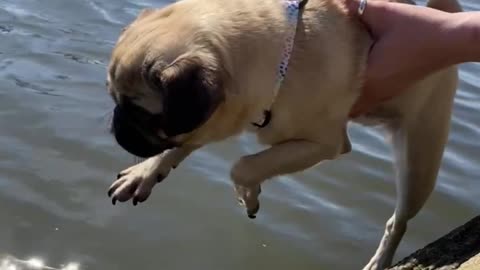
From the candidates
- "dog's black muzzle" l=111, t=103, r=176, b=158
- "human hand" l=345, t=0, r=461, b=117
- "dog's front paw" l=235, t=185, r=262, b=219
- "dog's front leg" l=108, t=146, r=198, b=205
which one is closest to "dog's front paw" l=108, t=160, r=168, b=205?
"dog's front leg" l=108, t=146, r=198, b=205

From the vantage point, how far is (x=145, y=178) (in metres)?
3.94

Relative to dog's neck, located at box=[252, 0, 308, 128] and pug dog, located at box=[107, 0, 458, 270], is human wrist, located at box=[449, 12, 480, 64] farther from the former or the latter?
dog's neck, located at box=[252, 0, 308, 128]

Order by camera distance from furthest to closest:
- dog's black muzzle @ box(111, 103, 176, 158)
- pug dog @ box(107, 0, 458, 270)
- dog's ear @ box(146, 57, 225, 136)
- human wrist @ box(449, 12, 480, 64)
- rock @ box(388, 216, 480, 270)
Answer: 1. human wrist @ box(449, 12, 480, 64)
2. rock @ box(388, 216, 480, 270)
3. dog's black muzzle @ box(111, 103, 176, 158)
4. pug dog @ box(107, 0, 458, 270)
5. dog's ear @ box(146, 57, 225, 136)

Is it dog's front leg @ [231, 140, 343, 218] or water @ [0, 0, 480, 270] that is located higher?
dog's front leg @ [231, 140, 343, 218]

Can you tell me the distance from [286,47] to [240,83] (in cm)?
27

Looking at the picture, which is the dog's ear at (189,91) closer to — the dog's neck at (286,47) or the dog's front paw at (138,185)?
the dog's neck at (286,47)

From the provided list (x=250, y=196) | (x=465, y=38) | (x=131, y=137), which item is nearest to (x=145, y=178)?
(x=250, y=196)

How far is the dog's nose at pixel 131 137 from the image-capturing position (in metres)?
3.22

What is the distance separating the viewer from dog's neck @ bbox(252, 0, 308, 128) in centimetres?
332

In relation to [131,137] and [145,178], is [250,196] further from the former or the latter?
[131,137]

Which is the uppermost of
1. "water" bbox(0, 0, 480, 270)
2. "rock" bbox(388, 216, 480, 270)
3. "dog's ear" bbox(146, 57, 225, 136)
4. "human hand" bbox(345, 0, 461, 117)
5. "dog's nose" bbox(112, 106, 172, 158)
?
"dog's ear" bbox(146, 57, 225, 136)

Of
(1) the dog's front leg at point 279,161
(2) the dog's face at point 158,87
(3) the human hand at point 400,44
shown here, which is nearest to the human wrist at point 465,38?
(3) the human hand at point 400,44

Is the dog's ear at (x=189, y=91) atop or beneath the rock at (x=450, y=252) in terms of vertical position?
atop

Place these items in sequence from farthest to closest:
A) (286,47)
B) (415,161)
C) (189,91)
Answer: (415,161)
(286,47)
(189,91)
